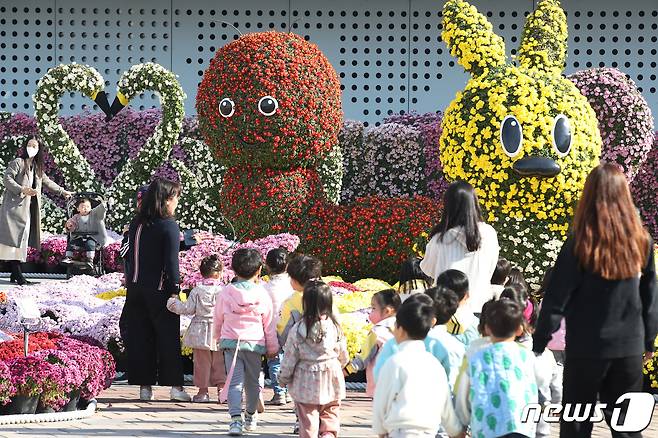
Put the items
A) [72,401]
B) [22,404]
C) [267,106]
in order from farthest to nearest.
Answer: [267,106] → [72,401] → [22,404]

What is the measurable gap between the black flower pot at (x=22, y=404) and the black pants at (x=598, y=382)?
367 cm

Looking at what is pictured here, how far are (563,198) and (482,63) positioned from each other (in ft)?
5.24

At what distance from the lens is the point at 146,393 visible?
831 cm

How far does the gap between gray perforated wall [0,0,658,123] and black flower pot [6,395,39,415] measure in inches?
500

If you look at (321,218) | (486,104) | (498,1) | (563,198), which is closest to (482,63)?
(486,104)

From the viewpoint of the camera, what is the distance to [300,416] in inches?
252

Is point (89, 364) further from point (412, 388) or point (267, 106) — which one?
point (267, 106)

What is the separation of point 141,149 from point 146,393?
9168 millimetres

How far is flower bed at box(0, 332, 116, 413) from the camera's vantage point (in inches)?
283

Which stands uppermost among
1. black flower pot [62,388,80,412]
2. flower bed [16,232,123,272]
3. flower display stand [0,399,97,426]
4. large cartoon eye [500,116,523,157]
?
large cartoon eye [500,116,523,157]

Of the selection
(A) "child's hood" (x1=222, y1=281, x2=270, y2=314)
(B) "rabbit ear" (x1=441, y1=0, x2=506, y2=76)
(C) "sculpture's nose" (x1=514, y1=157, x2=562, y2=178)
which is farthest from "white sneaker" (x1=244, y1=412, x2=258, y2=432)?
(B) "rabbit ear" (x1=441, y1=0, x2=506, y2=76)

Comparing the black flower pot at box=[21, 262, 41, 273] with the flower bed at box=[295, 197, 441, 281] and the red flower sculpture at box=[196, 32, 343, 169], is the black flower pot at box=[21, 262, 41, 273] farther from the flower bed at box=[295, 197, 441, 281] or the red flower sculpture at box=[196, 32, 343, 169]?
the flower bed at box=[295, 197, 441, 281]

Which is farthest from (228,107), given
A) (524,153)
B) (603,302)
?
(603,302)

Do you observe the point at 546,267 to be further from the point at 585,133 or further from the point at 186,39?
the point at 186,39
